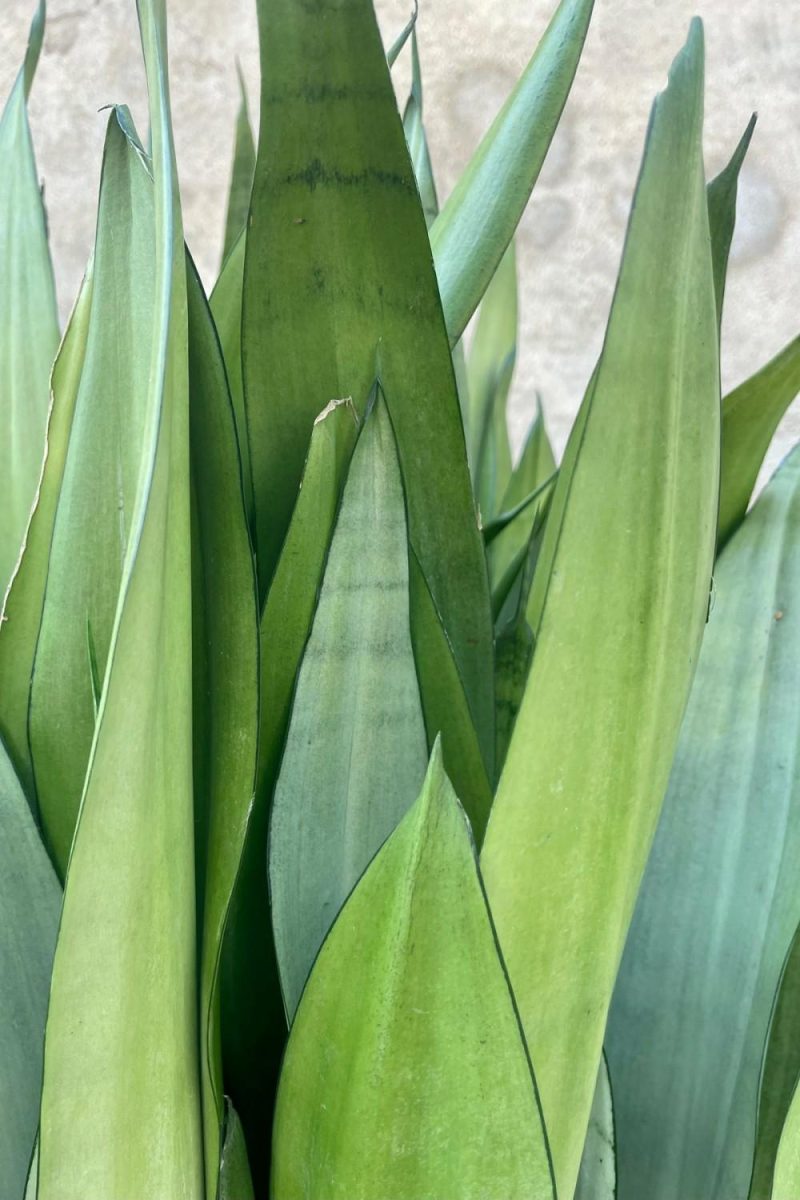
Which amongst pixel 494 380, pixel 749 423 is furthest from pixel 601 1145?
pixel 494 380

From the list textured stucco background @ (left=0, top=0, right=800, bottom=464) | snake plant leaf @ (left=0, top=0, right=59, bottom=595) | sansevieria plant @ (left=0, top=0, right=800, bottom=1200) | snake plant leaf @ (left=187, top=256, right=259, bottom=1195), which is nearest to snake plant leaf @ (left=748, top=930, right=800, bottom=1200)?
sansevieria plant @ (left=0, top=0, right=800, bottom=1200)

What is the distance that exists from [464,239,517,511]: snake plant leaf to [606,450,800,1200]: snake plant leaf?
0.48 feet

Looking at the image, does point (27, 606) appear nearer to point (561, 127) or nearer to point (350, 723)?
point (350, 723)

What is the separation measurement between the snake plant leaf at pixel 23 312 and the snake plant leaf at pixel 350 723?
141mm

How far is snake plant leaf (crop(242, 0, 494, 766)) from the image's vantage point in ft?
0.58

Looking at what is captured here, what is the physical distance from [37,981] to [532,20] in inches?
42.4

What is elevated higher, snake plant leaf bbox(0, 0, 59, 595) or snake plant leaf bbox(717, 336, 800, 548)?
snake plant leaf bbox(0, 0, 59, 595)

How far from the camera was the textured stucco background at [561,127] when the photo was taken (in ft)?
3.15

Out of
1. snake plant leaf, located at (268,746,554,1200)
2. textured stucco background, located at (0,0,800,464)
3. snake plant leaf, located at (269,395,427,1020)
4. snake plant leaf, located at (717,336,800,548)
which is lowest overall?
snake plant leaf, located at (268,746,554,1200)

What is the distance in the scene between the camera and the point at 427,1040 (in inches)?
5.7

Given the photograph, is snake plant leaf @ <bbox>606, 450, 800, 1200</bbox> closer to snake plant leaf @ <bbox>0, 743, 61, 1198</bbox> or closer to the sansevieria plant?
the sansevieria plant

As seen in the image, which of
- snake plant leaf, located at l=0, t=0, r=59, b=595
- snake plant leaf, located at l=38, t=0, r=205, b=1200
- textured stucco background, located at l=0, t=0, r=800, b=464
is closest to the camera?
snake plant leaf, located at l=38, t=0, r=205, b=1200

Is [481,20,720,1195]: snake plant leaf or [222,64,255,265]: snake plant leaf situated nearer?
[481,20,720,1195]: snake plant leaf

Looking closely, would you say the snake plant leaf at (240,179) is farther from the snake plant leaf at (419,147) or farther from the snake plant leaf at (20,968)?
the snake plant leaf at (20,968)
